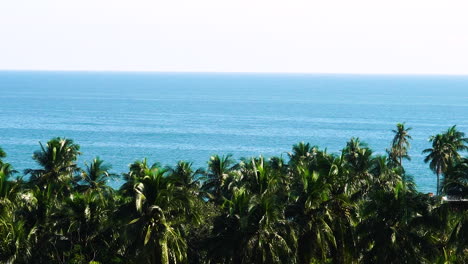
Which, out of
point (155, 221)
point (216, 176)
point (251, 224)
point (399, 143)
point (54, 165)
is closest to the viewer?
point (155, 221)

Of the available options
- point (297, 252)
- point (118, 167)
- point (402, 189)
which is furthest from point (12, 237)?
point (118, 167)

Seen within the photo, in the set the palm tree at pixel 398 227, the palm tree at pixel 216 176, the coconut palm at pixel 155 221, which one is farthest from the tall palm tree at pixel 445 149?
the coconut palm at pixel 155 221

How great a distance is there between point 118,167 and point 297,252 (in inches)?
4044

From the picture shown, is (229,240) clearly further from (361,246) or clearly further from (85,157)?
(85,157)

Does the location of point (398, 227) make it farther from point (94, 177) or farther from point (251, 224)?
point (94, 177)

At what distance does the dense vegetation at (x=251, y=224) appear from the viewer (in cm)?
3997

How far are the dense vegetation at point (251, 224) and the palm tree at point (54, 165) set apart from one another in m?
16.0

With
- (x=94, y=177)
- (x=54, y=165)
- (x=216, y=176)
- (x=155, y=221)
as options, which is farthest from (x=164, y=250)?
(x=54, y=165)

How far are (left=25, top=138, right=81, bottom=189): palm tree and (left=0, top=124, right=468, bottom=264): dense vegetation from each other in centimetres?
1599

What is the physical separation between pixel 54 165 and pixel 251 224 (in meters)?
28.1

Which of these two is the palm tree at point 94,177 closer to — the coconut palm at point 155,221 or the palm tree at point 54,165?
the palm tree at point 54,165

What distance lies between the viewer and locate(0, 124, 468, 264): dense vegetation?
40.0 meters

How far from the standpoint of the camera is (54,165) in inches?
2532

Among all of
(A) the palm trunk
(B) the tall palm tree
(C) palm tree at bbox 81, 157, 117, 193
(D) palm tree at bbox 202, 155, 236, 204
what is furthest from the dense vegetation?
(B) the tall palm tree
